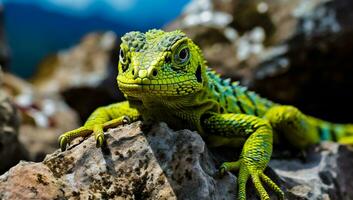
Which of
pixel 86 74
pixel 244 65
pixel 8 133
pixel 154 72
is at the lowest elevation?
pixel 154 72

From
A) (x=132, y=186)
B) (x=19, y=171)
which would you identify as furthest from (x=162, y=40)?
(x=19, y=171)

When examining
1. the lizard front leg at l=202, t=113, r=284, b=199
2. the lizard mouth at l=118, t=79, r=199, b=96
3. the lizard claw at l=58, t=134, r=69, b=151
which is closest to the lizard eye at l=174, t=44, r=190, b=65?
the lizard mouth at l=118, t=79, r=199, b=96

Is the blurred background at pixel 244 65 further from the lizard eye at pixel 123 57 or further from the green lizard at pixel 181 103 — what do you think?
the lizard eye at pixel 123 57

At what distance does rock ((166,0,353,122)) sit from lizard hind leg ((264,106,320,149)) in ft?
9.18

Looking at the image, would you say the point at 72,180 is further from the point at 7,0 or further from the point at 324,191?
the point at 7,0

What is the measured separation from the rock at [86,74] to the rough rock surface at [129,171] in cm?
727

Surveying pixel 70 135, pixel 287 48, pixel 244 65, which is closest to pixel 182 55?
pixel 70 135

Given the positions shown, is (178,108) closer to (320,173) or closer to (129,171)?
(129,171)

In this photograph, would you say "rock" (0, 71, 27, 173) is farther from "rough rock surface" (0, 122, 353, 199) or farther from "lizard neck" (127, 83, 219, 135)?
"lizard neck" (127, 83, 219, 135)

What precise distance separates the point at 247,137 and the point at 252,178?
0.60 m

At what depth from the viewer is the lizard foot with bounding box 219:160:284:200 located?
3904 millimetres

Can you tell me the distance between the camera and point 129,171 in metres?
3.81

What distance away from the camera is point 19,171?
12.1ft

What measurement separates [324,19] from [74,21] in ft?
31.3
